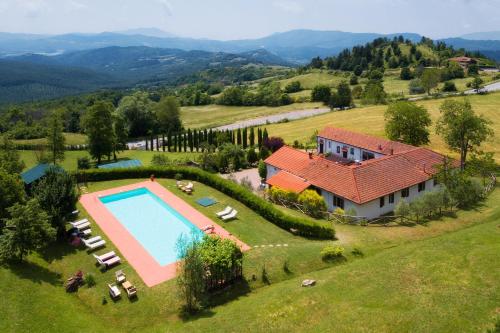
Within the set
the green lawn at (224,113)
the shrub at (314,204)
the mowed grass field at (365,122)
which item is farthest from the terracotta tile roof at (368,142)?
the green lawn at (224,113)

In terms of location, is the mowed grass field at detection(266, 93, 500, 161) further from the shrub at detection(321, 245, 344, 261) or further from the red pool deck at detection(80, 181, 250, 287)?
the shrub at detection(321, 245, 344, 261)

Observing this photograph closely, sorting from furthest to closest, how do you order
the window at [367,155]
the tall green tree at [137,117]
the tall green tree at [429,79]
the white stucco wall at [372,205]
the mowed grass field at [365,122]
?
the tall green tree at [429,79] < the tall green tree at [137,117] < the mowed grass field at [365,122] < the window at [367,155] < the white stucco wall at [372,205]

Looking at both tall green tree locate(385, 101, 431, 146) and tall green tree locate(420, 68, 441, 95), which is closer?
tall green tree locate(385, 101, 431, 146)

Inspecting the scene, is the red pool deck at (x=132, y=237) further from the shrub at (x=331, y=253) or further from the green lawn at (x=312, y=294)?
the shrub at (x=331, y=253)

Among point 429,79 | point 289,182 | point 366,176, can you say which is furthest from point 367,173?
point 429,79

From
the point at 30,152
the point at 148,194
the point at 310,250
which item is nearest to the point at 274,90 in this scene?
the point at 30,152

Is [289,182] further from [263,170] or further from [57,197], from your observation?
[57,197]

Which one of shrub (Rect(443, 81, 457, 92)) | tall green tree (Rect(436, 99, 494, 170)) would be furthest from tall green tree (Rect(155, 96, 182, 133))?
shrub (Rect(443, 81, 457, 92))
